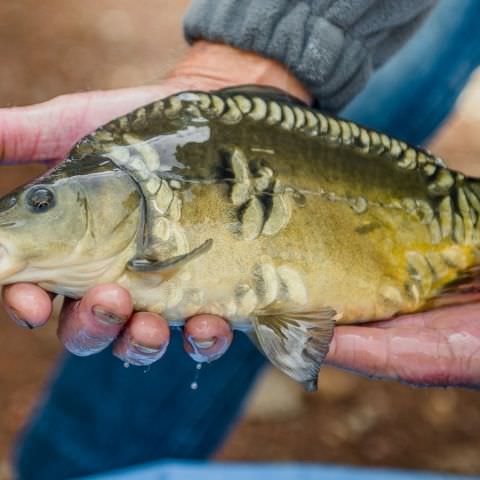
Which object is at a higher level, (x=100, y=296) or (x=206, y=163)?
(x=206, y=163)

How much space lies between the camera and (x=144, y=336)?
4.10 ft

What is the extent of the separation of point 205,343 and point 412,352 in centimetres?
32

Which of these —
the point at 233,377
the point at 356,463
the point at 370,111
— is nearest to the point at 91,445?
the point at 233,377

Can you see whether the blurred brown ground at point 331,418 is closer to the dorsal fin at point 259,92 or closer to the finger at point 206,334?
the dorsal fin at point 259,92

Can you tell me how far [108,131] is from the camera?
1.31 meters

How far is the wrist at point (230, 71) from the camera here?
170 cm

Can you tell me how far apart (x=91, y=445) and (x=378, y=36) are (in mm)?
1037

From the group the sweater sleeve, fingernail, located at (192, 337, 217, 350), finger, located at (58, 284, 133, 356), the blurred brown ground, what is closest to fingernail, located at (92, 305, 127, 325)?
finger, located at (58, 284, 133, 356)

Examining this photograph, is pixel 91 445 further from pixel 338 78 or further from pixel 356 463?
pixel 338 78

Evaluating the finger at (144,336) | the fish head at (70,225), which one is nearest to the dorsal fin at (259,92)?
the fish head at (70,225)

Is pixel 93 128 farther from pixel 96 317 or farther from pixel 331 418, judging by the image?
pixel 331 418

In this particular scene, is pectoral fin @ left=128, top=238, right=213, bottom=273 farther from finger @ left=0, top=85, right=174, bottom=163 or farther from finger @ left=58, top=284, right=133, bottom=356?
finger @ left=0, top=85, right=174, bottom=163

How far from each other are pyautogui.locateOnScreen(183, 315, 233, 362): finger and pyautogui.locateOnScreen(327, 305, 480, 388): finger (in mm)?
180

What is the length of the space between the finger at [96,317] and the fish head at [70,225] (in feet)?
0.10
